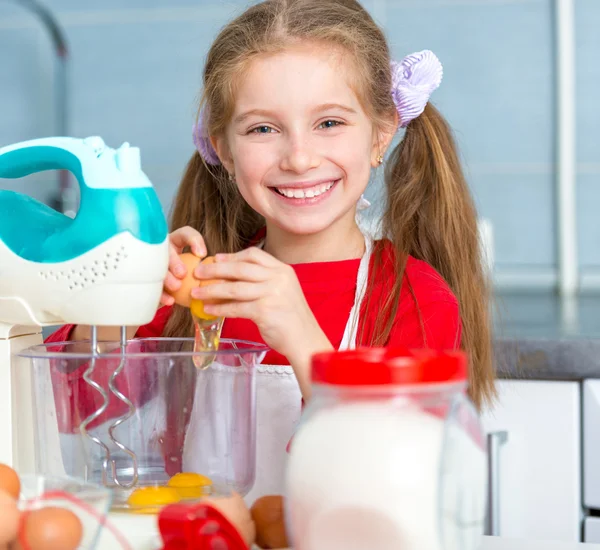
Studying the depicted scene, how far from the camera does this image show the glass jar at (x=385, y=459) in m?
0.48

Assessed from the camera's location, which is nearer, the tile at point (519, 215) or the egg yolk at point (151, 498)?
the egg yolk at point (151, 498)

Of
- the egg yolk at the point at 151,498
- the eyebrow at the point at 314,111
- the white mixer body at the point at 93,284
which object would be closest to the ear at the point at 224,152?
the eyebrow at the point at 314,111

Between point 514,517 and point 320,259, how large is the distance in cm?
45

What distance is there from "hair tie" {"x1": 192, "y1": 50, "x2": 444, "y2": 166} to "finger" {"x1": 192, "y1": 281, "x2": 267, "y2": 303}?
50cm

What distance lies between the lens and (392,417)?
1.60ft

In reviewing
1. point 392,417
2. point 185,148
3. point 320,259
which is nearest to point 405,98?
Answer: point 320,259

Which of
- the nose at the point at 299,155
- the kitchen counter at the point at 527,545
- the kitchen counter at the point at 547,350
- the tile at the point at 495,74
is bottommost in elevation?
the kitchen counter at the point at 527,545

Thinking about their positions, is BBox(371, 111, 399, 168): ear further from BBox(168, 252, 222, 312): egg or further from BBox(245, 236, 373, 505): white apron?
BBox(168, 252, 222, 312): egg

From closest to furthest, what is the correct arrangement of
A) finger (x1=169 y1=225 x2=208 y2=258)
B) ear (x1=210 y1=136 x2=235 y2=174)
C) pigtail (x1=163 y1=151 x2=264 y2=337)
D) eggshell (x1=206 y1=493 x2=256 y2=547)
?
1. eggshell (x1=206 y1=493 x2=256 y2=547)
2. finger (x1=169 y1=225 x2=208 y2=258)
3. ear (x1=210 y1=136 x2=235 y2=174)
4. pigtail (x1=163 y1=151 x2=264 y2=337)

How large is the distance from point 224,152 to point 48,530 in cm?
75

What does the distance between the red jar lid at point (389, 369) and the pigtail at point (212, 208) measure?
32.2 inches

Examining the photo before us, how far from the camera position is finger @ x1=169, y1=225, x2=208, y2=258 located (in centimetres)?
86

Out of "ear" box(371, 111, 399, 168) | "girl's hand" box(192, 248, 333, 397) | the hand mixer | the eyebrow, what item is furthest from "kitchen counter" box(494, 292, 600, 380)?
the hand mixer

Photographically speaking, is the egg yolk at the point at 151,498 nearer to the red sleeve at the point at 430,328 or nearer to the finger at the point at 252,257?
the finger at the point at 252,257
